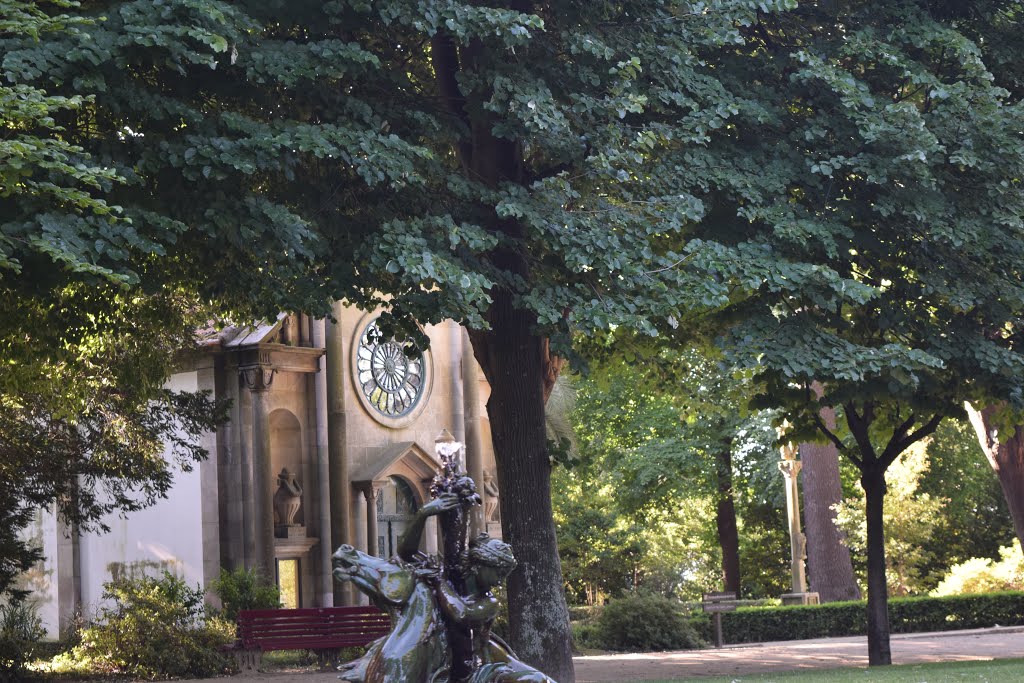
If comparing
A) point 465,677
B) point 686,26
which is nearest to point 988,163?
point 686,26

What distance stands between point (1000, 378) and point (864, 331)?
215cm

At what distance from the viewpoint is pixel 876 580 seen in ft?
60.7

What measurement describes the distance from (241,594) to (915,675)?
12.7 m

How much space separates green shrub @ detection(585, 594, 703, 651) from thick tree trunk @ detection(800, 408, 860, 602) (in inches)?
362

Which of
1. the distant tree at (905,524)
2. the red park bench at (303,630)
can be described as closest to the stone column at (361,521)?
the red park bench at (303,630)

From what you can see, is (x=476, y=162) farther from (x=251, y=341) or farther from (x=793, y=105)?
(x=251, y=341)

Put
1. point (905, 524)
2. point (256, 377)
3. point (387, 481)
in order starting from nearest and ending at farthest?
1. point (256, 377)
2. point (387, 481)
3. point (905, 524)

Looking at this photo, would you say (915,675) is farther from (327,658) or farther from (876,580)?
(327,658)

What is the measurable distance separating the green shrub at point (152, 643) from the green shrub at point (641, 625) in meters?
7.48

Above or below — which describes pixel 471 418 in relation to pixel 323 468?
above

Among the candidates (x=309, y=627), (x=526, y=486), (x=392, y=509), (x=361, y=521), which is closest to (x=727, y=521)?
(x=392, y=509)

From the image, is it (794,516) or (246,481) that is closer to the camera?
(246,481)

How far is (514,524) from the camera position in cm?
1502

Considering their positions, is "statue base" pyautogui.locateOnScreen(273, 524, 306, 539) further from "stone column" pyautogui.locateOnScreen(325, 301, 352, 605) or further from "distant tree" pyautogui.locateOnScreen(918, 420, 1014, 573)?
"distant tree" pyautogui.locateOnScreen(918, 420, 1014, 573)
